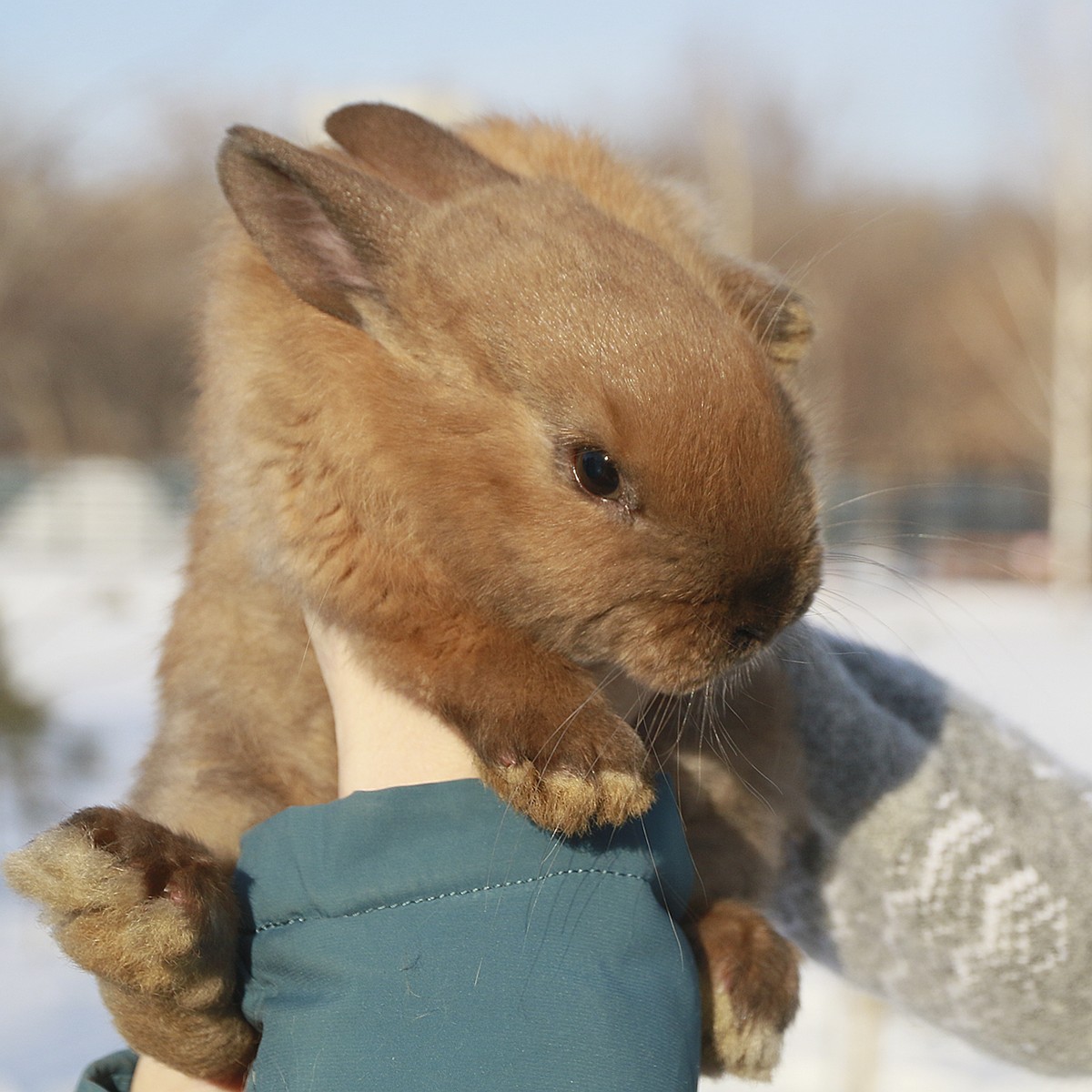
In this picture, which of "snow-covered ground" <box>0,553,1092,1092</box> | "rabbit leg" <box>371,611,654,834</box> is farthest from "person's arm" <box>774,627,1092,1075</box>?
"rabbit leg" <box>371,611,654,834</box>

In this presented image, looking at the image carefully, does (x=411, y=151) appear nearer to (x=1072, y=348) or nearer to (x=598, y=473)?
(x=598, y=473)

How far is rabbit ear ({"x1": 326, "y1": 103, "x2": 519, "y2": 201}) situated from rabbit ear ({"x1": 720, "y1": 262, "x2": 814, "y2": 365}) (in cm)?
42

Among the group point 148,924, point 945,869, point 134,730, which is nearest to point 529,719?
point 148,924

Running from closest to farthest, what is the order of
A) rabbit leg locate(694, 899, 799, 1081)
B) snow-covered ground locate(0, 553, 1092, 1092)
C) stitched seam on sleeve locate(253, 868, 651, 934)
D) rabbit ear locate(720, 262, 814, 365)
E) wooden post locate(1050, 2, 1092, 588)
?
1. stitched seam on sleeve locate(253, 868, 651, 934)
2. rabbit leg locate(694, 899, 799, 1081)
3. rabbit ear locate(720, 262, 814, 365)
4. snow-covered ground locate(0, 553, 1092, 1092)
5. wooden post locate(1050, 2, 1092, 588)

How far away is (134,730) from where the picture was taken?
7.22 metres

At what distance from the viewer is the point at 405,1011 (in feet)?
4.71

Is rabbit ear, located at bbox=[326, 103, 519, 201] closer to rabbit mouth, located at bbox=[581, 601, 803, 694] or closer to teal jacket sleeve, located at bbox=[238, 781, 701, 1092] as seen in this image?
rabbit mouth, located at bbox=[581, 601, 803, 694]

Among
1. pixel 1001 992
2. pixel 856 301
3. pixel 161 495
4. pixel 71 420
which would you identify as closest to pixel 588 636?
pixel 1001 992

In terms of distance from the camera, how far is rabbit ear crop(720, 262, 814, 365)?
79.5 inches

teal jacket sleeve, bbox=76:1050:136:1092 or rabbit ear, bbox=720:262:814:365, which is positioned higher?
rabbit ear, bbox=720:262:814:365

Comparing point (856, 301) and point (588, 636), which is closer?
point (588, 636)

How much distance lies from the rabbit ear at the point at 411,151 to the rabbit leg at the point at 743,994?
1.29 meters

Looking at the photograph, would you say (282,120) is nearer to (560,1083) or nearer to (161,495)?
(161,495)

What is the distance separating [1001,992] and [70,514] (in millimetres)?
19459
